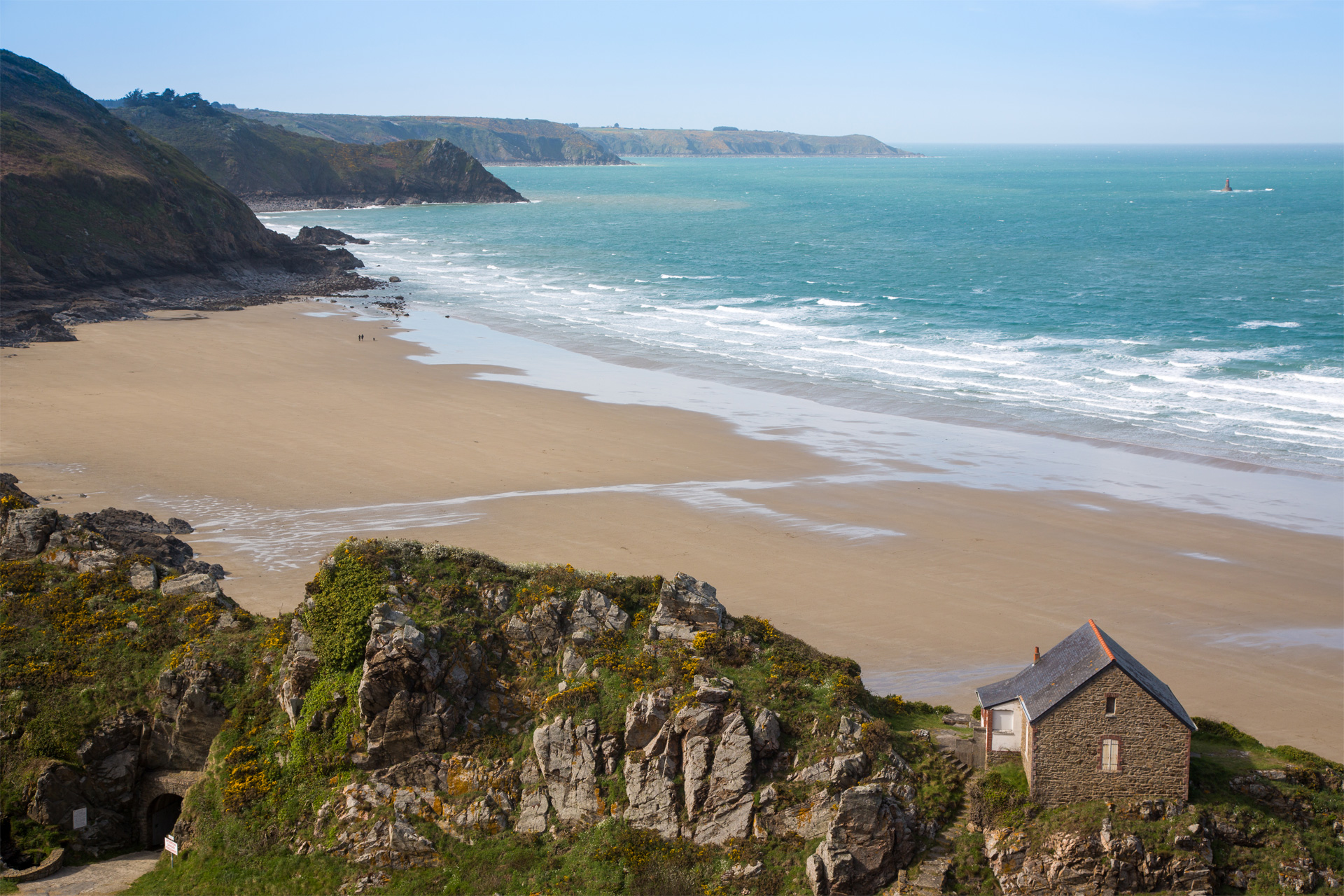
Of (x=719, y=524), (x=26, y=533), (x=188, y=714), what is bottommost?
(x=719, y=524)

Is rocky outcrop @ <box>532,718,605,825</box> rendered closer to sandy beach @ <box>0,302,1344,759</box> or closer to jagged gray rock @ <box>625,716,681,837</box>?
jagged gray rock @ <box>625,716,681,837</box>

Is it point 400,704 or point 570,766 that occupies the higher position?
point 400,704

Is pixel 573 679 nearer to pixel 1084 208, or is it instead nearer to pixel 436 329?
pixel 436 329

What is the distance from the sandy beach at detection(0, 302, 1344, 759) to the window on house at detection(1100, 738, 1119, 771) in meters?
5.98

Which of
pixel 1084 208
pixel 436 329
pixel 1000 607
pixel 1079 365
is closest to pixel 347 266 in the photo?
pixel 436 329

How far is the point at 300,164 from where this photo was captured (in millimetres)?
153000

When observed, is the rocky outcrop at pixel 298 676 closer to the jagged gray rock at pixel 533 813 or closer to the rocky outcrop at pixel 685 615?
the jagged gray rock at pixel 533 813

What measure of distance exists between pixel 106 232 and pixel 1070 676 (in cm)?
7043

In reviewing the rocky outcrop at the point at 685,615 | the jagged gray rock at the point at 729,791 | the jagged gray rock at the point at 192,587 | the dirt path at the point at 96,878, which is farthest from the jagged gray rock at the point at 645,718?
the jagged gray rock at the point at 192,587

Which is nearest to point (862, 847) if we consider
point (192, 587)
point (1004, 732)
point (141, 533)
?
point (1004, 732)

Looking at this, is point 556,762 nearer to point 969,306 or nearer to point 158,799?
point 158,799

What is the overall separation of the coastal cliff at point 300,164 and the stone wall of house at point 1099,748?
144971 millimetres

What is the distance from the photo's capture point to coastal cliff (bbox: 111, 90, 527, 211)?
Result: 469 feet

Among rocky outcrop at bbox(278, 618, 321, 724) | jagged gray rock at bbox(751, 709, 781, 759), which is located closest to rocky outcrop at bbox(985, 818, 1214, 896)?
jagged gray rock at bbox(751, 709, 781, 759)
